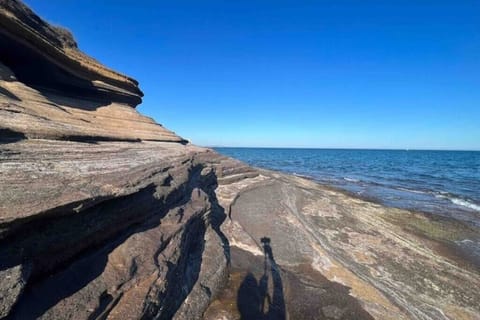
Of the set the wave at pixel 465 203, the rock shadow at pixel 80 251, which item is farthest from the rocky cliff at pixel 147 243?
the wave at pixel 465 203

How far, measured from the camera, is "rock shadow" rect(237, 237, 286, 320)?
5152 mm

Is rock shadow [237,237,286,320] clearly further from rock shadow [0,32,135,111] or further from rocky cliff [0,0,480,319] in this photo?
rock shadow [0,32,135,111]

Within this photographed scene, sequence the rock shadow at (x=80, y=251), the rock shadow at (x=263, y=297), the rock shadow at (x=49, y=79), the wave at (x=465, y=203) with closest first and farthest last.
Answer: the rock shadow at (x=80, y=251) < the rock shadow at (x=263, y=297) < the rock shadow at (x=49, y=79) < the wave at (x=465, y=203)

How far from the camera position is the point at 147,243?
5035 millimetres

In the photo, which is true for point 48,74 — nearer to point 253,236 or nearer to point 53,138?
point 53,138

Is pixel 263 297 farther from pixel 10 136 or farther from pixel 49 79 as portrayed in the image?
pixel 49 79

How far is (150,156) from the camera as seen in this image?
8500mm

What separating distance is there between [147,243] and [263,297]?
115 inches

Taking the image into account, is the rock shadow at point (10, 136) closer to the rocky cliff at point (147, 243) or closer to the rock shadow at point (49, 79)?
the rocky cliff at point (147, 243)

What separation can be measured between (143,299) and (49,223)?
1.83 metres

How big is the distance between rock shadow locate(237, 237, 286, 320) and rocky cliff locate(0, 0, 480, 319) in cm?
3

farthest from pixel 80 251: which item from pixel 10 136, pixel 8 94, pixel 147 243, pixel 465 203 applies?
pixel 465 203

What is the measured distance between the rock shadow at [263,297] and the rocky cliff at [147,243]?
1.3 inches

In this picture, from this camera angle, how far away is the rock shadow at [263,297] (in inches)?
203
